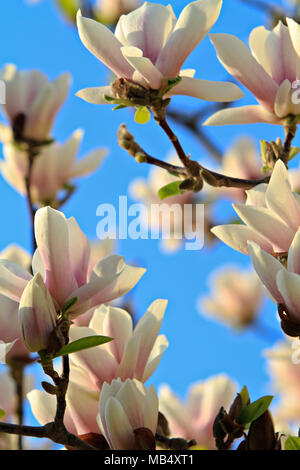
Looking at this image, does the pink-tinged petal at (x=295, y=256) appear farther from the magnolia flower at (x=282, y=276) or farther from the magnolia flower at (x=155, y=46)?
the magnolia flower at (x=155, y=46)

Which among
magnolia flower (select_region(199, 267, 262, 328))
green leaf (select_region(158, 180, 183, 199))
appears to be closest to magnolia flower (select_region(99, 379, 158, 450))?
green leaf (select_region(158, 180, 183, 199))

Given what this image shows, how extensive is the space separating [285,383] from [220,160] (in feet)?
2.95

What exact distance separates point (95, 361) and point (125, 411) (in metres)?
0.10

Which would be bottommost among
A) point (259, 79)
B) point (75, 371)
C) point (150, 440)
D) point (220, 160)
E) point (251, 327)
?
point (150, 440)

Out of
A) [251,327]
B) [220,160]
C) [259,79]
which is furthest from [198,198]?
[259,79]

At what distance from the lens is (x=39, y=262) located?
98cm

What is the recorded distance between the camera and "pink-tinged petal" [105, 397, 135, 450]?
0.97 metres

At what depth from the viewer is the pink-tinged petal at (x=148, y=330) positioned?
1.06m

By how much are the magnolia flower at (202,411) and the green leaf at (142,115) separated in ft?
1.85

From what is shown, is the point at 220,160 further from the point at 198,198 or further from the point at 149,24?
the point at 149,24

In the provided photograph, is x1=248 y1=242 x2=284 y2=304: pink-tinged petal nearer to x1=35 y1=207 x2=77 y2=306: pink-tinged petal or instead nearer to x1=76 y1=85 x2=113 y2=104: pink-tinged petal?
x1=35 y1=207 x2=77 y2=306: pink-tinged petal

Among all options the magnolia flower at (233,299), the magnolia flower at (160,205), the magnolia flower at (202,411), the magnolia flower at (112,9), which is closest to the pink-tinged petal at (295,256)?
the magnolia flower at (202,411)

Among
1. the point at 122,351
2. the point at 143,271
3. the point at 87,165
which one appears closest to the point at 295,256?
the point at 143,271

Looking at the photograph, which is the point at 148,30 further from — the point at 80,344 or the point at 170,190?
the point at 80,344
